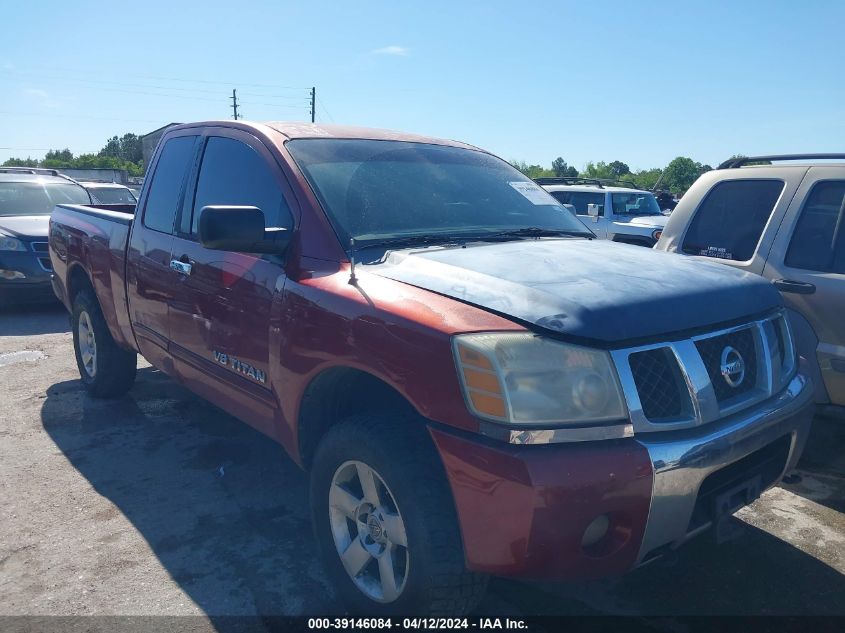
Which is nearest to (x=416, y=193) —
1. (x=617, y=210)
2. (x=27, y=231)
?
(x=27, y=231)

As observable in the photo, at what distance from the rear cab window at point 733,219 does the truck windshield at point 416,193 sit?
1.31m

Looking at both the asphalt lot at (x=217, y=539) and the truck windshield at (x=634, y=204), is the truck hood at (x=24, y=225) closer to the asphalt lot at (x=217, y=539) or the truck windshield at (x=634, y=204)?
the asphalt lot at (x=217, y=539)

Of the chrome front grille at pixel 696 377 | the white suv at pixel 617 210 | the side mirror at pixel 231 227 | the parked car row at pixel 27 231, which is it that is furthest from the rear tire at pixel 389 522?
the white suv at pixel 617 210

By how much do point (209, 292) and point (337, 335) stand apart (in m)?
1.13

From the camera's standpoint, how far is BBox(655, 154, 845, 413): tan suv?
381 cm

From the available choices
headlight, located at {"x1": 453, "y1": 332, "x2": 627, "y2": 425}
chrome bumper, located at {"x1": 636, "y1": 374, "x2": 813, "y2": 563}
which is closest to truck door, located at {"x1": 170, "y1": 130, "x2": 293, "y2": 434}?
headlight, located at {"x1": 453, "y1": 332, "x2": 627, "y2": 425}

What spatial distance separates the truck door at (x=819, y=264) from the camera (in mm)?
3777

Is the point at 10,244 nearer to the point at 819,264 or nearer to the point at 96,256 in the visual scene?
the point at 96,256

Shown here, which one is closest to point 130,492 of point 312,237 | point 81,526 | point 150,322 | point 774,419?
point 81,526

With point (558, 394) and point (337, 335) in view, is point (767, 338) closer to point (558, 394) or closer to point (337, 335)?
point (558, 394)

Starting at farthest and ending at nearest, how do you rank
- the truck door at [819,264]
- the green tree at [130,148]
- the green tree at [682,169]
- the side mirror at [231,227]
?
the green tree at [130,148] < the green tree at [682,169] < the truck door at [819,264] < the side mirror at [231,227]

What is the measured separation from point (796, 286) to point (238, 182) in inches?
124

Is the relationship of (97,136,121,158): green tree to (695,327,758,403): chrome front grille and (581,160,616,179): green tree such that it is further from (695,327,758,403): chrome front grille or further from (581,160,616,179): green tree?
(695,327,758,403): chrome front grille

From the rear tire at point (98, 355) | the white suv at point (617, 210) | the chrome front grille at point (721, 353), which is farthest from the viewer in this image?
the white suv at point (617, 210)
